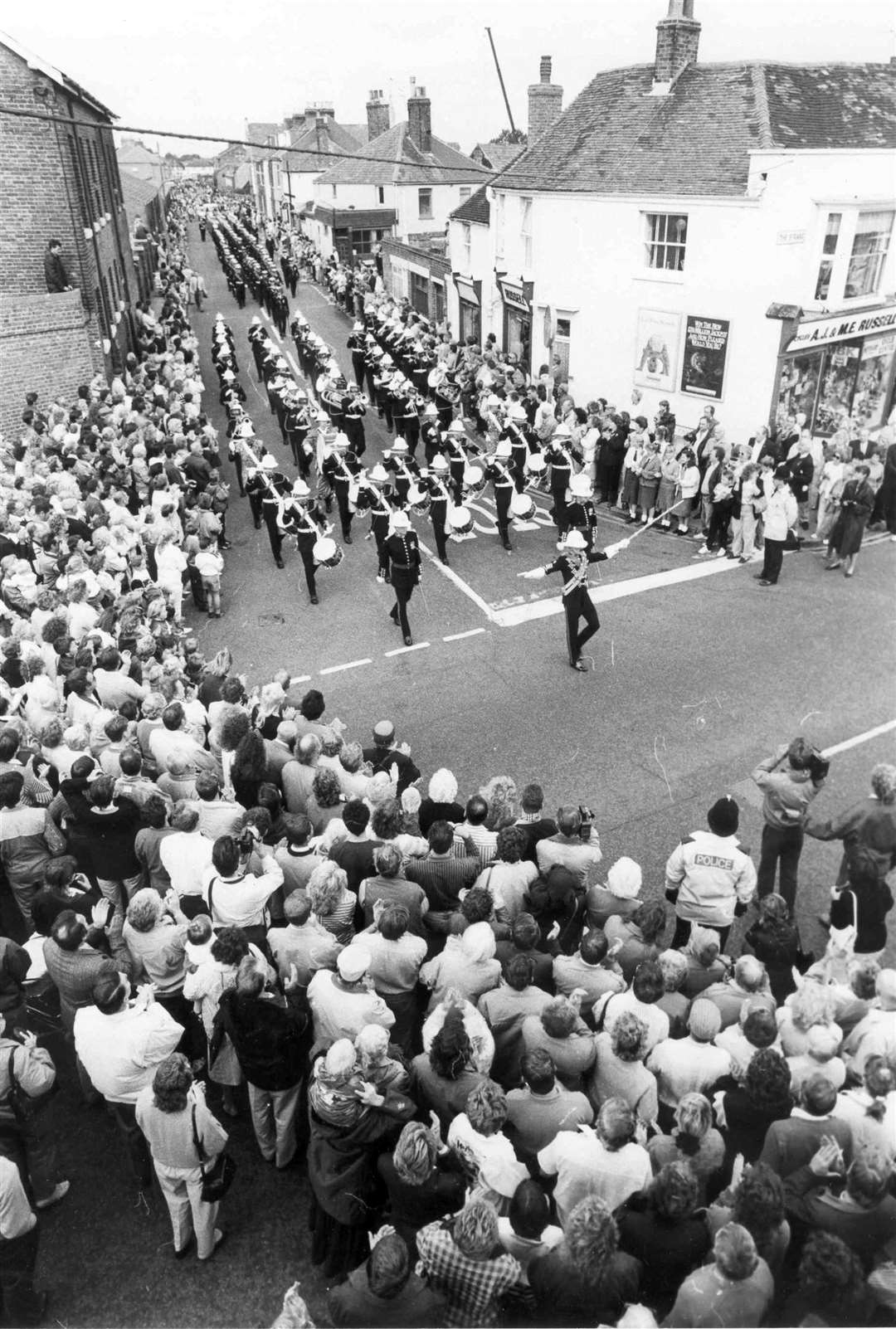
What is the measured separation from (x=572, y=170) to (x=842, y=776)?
17.2 metres

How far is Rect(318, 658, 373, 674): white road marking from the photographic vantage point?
1091 cm

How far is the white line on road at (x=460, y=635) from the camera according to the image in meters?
11.6

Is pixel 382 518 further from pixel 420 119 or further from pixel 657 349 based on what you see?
pixel 420 119

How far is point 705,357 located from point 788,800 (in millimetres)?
13337

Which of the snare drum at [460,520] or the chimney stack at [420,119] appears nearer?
the snare drum at [460,520]

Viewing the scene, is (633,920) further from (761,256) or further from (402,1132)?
(761,256)

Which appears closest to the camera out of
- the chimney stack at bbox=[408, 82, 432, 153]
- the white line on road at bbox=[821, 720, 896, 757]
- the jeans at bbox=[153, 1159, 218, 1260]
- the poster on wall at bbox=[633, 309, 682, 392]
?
the jeans at bbox=[153, 1159, 218, 1260]

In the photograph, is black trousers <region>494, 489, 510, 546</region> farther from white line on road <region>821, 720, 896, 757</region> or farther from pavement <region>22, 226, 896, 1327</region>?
white line on road <region>821, 720, 896, 757</region>

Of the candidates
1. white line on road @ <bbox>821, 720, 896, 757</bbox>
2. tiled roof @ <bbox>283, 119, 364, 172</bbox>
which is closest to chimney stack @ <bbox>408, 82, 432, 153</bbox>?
tiled roof @ <bbox>283, 119, 364, 172</bbox>

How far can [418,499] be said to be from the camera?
12992mm

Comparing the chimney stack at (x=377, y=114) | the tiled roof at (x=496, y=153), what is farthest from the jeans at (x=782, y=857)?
the chimney stack at (x=377, y=114)

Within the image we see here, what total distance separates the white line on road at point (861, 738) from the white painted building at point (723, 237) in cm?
908

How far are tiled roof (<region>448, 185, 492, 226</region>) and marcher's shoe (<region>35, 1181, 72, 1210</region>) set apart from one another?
26.2m

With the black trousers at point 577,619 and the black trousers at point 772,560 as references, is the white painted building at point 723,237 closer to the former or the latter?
the black trousers at point 772,560
